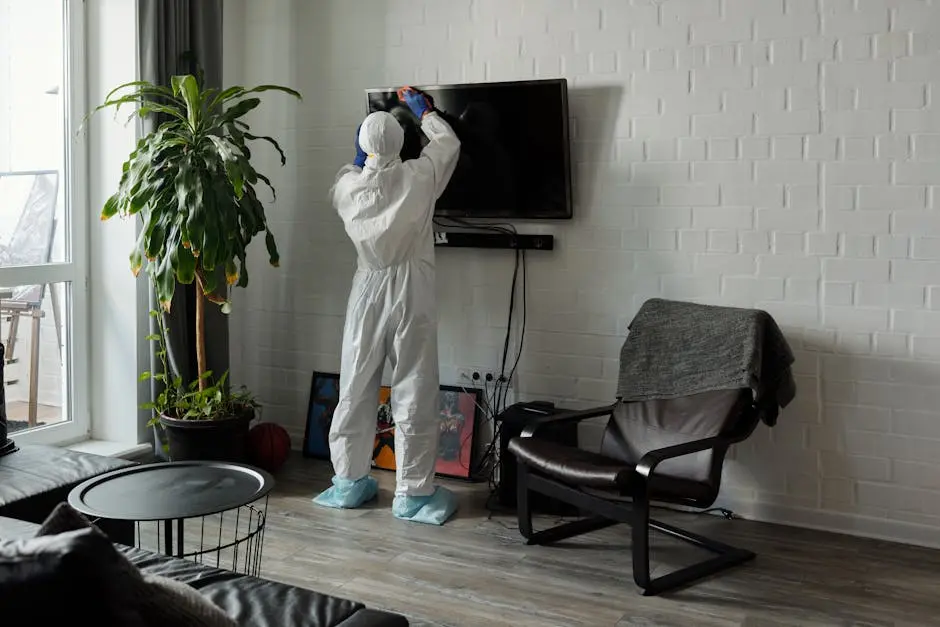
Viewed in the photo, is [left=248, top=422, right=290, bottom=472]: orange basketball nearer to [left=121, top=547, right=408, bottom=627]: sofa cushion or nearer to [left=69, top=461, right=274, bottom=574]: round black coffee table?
[left=69, top=461, right=274, bottom=574]: round black coffee table

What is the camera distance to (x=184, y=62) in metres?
4.54

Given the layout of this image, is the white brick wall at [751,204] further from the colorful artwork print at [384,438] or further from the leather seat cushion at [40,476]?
the leather seat cushion at [40,476]

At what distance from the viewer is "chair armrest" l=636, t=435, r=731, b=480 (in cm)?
320

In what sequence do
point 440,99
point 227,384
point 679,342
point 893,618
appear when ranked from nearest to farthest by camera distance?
point 893,618, point 679,342, point 440,99, point 227,384

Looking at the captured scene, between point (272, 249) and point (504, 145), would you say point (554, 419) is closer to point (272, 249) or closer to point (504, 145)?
point (504, 145)

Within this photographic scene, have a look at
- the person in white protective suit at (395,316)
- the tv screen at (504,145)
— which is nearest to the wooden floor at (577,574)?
the person in white protective suit at (395,316)

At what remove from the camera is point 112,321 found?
4.55 metres

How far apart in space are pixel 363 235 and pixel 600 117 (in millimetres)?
1197

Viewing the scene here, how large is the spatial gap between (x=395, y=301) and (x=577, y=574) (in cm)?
140

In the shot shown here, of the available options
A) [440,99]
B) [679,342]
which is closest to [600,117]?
[440,99]

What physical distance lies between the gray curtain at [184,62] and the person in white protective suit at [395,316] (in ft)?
2.84

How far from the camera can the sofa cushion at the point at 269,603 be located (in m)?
1.85

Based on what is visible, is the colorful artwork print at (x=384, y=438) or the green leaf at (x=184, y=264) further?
the colorful artwork print at (x=384, y=438)

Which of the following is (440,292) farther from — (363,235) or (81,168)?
(81,168)
